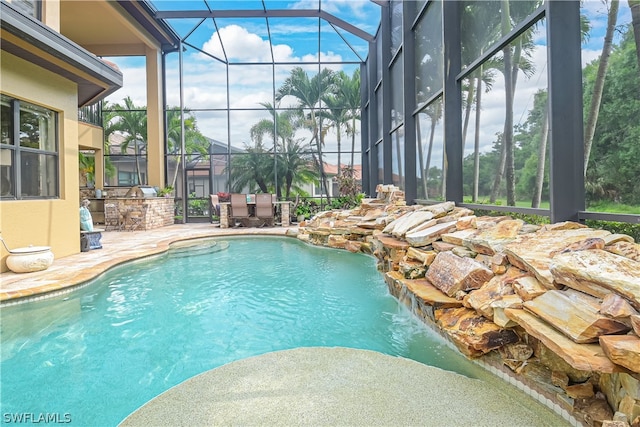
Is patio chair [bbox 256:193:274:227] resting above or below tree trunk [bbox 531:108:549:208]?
below

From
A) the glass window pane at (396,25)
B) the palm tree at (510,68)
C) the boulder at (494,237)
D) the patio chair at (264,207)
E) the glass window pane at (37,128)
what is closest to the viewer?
the boulder at (494,237)

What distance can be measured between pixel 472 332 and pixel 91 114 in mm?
13933

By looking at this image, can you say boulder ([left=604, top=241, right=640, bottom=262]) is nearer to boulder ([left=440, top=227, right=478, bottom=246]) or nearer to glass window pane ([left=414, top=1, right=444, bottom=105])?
boulder ([left=440, top=227, right=478, bottom=246])

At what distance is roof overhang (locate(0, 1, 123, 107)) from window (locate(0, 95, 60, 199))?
0.72m

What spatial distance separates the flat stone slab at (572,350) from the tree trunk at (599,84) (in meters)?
1.68

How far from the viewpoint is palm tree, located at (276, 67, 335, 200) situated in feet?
46.9

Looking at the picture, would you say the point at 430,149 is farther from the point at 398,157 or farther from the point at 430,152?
the point at 398,157

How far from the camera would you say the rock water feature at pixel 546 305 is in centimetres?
155

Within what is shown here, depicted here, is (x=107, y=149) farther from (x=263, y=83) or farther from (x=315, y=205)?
(x=315, y=205)

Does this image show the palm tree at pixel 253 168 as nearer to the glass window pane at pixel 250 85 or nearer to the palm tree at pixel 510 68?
the glass window pane at pixel 250 85

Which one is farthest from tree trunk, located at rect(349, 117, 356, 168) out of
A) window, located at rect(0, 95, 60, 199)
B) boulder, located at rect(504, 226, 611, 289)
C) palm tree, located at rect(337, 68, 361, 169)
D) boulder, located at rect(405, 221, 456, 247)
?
boulder, located at rect(504, 226, 611, 289)

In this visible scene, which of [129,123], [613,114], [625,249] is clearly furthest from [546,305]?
[129,123]

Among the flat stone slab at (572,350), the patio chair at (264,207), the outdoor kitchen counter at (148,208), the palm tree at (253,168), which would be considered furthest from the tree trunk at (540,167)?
the palm tree at (253,168)

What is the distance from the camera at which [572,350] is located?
1555 mm
